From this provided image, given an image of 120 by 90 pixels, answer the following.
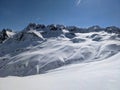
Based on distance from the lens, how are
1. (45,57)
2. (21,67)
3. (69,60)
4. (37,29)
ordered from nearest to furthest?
1. (69,60)
2. (21,67)
3. (45,57)
4. (37,29)

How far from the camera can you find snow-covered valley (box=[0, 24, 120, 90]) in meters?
6.59

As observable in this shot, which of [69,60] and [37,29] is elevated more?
[37,29]

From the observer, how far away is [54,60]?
71.0 m

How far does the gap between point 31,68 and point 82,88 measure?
66786mm

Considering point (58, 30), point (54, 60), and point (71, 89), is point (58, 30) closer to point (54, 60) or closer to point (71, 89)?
point (54, 60)

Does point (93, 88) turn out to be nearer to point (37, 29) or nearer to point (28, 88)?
point (28, 88)

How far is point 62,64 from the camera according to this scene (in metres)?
66.8

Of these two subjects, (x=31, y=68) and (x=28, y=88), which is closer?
(x=28, y=88)

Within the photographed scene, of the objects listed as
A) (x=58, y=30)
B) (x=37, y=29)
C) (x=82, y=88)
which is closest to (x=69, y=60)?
(x=82, y=88)

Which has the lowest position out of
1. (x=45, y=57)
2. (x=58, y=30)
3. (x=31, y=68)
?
(x=31, y=68)

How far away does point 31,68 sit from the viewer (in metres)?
70.5

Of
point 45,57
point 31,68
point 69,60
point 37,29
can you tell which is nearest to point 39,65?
point 31,68

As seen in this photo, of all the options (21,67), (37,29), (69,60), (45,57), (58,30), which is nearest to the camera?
(69,60)

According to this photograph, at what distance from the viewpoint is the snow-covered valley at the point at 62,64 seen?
6.59m
